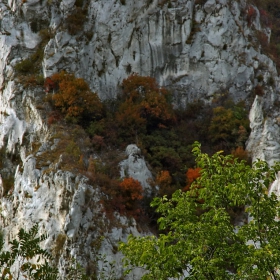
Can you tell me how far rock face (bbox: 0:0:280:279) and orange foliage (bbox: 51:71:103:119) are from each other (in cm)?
158

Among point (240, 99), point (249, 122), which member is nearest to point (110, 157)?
point (249, 122)

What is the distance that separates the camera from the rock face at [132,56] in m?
27.0

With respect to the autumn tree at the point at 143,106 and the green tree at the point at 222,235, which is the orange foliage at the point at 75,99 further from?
the green tree at the point at 222,235

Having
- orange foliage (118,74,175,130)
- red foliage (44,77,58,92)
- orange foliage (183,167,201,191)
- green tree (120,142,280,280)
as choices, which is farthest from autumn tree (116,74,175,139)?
green tree (120,142,280,280)

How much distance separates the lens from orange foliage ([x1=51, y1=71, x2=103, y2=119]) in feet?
86.9

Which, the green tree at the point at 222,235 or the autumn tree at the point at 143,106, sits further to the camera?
the autumn tree at the point at 143,106

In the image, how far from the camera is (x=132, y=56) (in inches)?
1252

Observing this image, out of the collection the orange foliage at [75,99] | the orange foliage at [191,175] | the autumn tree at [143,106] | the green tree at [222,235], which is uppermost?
the green tree at [222,235]

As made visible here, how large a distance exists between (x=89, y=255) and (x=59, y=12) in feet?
64.7

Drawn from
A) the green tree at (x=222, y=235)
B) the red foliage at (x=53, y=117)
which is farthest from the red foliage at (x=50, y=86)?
the green tree at (x=222, y=235)

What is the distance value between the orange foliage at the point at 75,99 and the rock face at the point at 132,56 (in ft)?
5.19

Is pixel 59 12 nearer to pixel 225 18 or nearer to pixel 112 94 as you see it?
pixel 112 94

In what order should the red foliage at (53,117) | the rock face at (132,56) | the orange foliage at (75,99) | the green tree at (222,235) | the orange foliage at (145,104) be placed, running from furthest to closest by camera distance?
the orange foliage at (145,104) → the rock face at (132,56) → the orange foliage at (75,99) → the red foliage at (53,117) → the green tree at (222,235)

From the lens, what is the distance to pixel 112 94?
1203 inches
